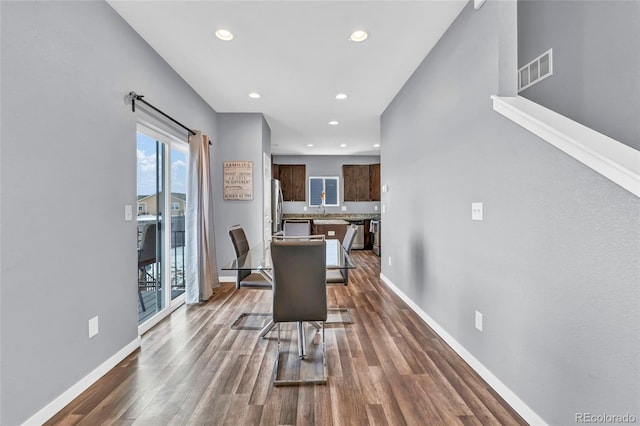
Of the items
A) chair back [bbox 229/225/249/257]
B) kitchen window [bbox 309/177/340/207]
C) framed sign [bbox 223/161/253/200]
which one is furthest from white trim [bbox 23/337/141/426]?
kitchen window [bbox 309/177/340/207]

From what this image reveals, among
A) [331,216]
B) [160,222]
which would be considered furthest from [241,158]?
[331,216]

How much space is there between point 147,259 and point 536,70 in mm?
3918

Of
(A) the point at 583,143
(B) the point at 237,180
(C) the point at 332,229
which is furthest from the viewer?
(C) the point at 332,229

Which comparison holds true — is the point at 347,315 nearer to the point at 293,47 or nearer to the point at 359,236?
the point at 293,47

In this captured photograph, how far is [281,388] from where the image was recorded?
1907mm

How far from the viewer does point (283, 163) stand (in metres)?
8.48

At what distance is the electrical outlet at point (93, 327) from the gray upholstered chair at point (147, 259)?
822 millimetres

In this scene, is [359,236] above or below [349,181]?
below

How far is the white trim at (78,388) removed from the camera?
1591 mm

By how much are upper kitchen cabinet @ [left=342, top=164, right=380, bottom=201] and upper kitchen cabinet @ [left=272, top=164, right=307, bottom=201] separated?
1.22 meters

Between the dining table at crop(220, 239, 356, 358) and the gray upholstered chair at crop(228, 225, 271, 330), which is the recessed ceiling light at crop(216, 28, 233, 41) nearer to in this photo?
the gray upholstered chair at crop(228, 225, 271, 330)

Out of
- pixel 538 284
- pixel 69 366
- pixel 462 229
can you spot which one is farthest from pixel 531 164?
pixel 69 366

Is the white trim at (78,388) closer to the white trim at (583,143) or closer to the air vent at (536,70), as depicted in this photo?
the white trim at (583,143)

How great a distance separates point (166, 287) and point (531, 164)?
11.7 ft
